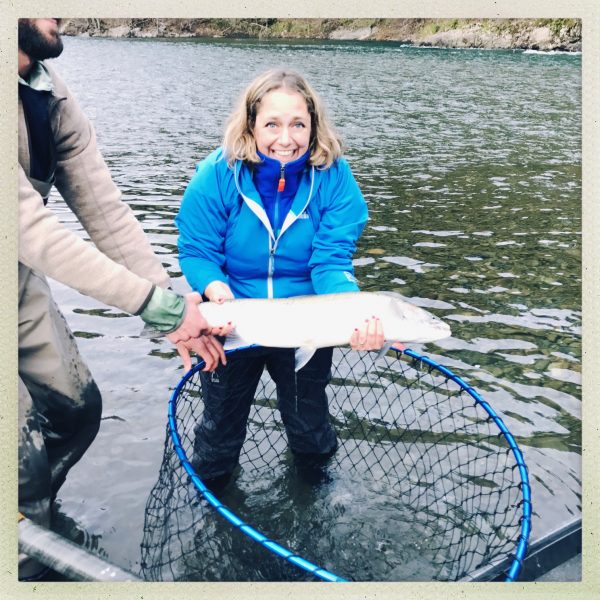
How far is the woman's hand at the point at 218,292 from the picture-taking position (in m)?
3.27

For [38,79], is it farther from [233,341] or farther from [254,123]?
[233,341]

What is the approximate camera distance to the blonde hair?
3.23 metres

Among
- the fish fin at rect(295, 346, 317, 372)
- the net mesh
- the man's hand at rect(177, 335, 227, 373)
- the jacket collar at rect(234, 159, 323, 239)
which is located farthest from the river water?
the jacket collar at rect(234, 159, 323, 239)

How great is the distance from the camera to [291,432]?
4008 millimetres

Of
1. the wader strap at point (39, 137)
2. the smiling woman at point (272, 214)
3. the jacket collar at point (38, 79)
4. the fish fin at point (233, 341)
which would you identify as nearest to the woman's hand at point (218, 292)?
the smiling woman at point (272, 214)

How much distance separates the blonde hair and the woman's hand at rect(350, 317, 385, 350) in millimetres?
852

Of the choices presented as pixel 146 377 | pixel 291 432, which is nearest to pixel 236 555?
pixel 291 432

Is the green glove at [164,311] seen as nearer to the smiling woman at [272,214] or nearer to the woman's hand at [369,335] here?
the smiling woman at [272,214]

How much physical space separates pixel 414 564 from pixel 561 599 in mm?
1066

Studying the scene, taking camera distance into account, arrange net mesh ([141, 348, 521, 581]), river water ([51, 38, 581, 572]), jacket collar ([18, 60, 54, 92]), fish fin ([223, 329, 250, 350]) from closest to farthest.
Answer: jacket collar ([18, 60, 54, 92])
fish fin ([223, 329, 250, 350])
net mesh ([141, 348, 521, 581])
river water ([51, 38, 581, 572])

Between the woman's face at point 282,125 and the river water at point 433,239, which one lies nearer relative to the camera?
the woman's face at point 282,125

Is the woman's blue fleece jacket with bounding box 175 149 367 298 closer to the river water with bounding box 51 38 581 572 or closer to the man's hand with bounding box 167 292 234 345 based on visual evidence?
the man's hand with bounding box 167 292 234 345

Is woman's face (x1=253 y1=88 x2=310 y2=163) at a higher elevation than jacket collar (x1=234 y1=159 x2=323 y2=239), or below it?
higher

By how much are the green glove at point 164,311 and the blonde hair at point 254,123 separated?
2.54 feet
